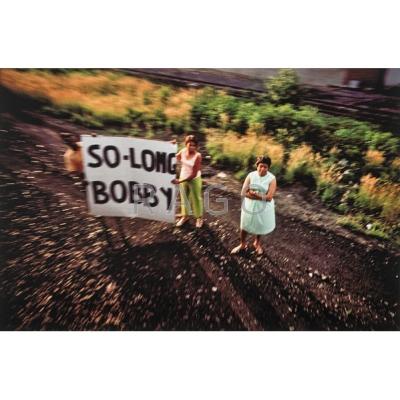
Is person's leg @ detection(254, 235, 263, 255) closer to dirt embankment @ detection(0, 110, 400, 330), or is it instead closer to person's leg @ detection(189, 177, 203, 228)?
dirt embankment @ detection(0, 110, 400, 330)

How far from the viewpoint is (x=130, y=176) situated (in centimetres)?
262

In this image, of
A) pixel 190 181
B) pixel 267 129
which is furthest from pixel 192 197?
pixel 267 129

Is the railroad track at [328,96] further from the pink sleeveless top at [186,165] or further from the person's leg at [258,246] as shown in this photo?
the person's leg at [258,246]

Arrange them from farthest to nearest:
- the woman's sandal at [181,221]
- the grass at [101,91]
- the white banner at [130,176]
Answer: the woman's sandal at [181,221], the white banner at [130,176], the grass at [101,91]

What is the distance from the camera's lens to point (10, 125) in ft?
8.36

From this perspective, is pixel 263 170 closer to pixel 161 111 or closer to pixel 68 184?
pixel 161 111

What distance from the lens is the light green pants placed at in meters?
2.60

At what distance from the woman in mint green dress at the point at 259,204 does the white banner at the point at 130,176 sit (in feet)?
2.18

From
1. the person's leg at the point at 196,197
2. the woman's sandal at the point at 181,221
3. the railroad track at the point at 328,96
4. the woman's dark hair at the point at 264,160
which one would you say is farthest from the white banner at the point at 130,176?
the woman's dark hair at the point at 264,160

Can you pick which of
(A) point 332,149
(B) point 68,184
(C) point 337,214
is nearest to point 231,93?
(A) point 332,149

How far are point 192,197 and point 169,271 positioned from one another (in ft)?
2.33

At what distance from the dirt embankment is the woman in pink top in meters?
0.09

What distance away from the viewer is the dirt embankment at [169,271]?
261cm

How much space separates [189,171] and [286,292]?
1404 millimetres
